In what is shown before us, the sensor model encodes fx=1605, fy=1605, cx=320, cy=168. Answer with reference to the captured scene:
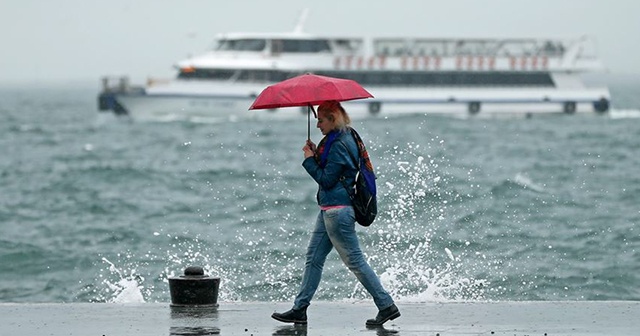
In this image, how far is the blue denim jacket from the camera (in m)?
10.3

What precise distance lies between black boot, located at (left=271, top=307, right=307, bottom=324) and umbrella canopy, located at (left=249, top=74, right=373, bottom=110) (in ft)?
4.52

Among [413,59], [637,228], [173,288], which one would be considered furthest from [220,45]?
[173,288]

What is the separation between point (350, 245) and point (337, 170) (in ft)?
1.80

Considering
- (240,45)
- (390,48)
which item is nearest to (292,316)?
(240,45)

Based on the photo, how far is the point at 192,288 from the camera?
37.7 ft

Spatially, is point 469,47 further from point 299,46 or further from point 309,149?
point 309,149

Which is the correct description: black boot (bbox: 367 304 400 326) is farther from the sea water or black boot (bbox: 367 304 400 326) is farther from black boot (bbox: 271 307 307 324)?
the sea water

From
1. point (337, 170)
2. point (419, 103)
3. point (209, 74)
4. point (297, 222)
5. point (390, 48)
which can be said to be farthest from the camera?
point (390, 48)

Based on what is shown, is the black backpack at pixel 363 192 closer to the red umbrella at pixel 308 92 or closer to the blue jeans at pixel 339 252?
the blue jeans at pixel 339 252

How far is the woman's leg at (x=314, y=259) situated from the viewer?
1066cm

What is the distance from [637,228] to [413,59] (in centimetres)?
5328

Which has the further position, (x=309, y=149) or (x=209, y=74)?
(x=209, y=74)

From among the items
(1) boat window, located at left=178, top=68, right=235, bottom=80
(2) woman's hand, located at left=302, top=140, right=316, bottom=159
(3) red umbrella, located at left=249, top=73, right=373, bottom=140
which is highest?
(3) red umbrella, located at left=249, top=73, right=373, bottom=140

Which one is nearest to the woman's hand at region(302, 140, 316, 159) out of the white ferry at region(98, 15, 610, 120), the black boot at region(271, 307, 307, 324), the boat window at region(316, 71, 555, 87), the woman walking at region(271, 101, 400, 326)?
the woman walking at region(271, 101, 400, 326)
